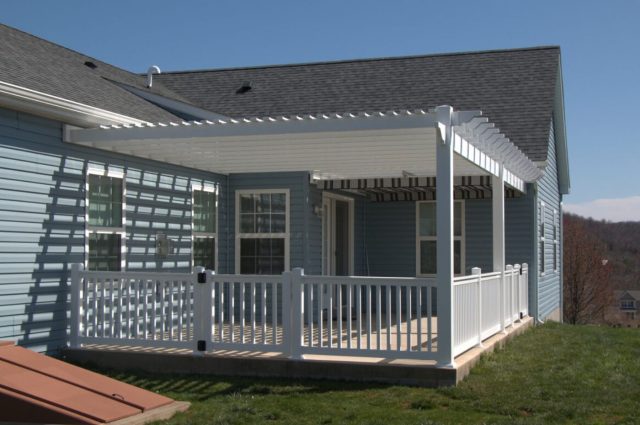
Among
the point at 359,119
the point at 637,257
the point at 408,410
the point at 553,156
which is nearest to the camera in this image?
the point at 408,410

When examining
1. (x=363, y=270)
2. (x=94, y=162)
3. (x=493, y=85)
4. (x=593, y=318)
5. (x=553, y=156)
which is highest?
(x=493, y=85)

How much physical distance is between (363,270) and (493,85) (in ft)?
14.8

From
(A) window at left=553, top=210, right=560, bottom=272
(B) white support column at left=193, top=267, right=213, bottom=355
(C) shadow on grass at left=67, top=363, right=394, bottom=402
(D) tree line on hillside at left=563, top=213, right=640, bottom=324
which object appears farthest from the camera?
(D) tree line on hillside at left=563, top=213, right=640, bottom=324

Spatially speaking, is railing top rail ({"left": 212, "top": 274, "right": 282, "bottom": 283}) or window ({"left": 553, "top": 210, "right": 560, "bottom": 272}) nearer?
railing top rail ({"left": 212, "top": 274, "right": 282, "bottom": 283})

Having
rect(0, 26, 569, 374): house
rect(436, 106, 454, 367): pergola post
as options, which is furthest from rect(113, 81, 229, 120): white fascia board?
rect(436, 106, 454, 367): pergola post

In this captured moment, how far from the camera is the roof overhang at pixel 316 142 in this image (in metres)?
8.44

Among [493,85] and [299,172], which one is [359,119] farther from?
[493,85]

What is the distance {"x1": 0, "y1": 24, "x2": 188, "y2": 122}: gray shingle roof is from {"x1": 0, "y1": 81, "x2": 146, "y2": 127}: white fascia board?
0.18 meters

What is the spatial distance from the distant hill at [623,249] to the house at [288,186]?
3808cm

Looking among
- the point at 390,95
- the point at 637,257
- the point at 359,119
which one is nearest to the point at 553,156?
the point at 390,95

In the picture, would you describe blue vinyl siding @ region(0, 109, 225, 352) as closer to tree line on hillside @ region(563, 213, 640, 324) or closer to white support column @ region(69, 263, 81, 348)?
white support column @ region(69, 263, 81, 348)

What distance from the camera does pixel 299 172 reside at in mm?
13203

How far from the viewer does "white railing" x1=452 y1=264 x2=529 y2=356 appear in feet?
28.3

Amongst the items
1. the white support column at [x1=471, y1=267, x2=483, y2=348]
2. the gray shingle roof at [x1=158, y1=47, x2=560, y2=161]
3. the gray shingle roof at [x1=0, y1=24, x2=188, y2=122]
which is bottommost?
the white support column at [x1=471, y1=267, x2=483, y2=348]
